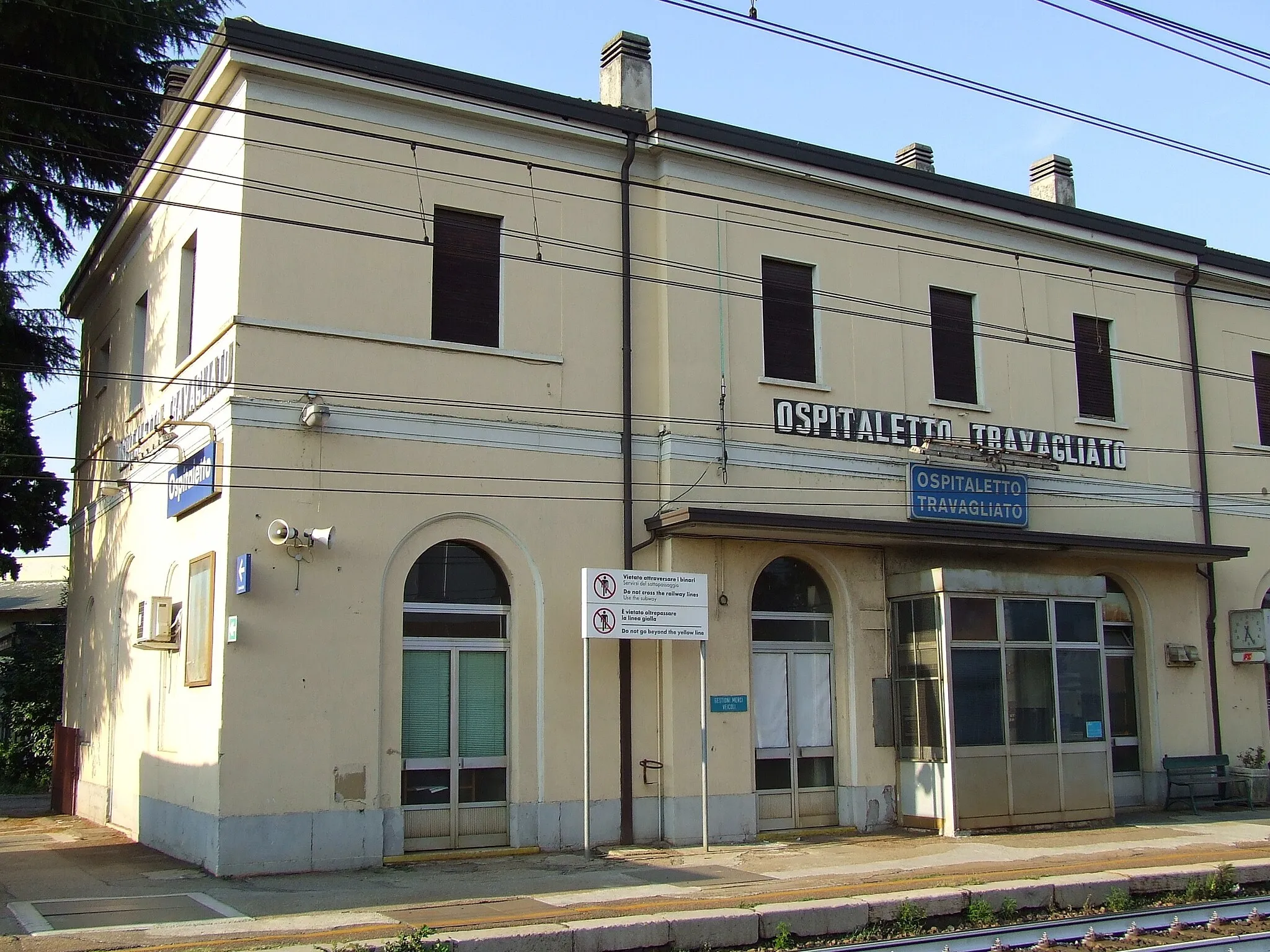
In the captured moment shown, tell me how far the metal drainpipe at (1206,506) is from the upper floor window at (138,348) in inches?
632

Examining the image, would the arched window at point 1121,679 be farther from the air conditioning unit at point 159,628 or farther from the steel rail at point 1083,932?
the air conditioning unit at point 159,628

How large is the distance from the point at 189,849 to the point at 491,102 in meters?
9.15

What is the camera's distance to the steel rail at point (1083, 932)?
370 inches

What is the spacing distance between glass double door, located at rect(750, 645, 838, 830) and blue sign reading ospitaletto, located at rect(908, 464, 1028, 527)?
2.52 metres

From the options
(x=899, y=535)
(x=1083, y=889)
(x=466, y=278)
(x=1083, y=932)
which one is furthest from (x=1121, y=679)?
(x=466, y=278)

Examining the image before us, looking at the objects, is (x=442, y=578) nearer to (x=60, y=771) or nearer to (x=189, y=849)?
(x=189, y=849)

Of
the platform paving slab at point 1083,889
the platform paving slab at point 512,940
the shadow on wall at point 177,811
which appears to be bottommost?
the platform paving slab at point 1083,889

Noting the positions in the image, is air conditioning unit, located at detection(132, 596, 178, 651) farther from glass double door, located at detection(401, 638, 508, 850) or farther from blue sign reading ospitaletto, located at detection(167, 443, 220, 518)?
glass double door, located at detection(401, 638, 508, 850)

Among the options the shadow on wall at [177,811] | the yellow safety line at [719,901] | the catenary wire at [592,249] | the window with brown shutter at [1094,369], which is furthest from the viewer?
the window with brown shutter at [1094,369]

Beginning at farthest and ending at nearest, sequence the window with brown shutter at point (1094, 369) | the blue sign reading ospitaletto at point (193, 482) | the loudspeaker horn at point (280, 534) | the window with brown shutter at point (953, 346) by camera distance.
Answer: the window with brown shutter at point (1094, 369) → the window with brown shutter at point (953, 346) → the blue sign reading ospitaletto at point (193, 482) → the loudspeaker horn at point (280, 534)

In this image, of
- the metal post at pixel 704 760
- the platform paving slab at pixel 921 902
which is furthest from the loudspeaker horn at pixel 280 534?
the platform paving slab at pixel 921 902

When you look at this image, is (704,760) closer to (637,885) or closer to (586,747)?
(586,747)

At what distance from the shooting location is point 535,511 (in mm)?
14609

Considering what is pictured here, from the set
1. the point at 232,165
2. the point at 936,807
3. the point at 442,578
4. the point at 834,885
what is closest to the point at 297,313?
the point at 232,165
